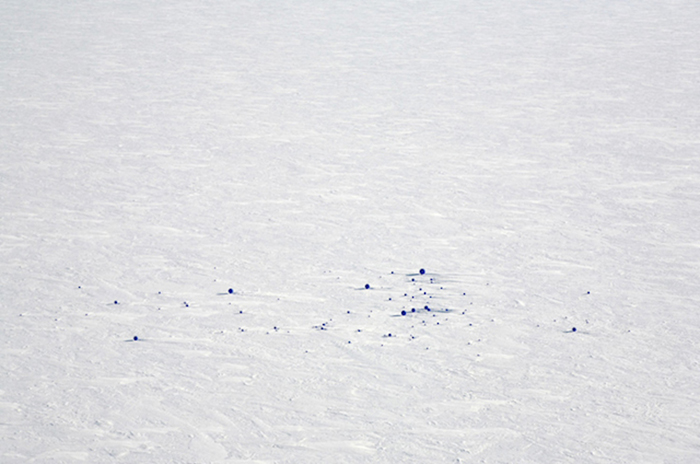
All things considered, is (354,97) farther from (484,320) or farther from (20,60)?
(484,320)

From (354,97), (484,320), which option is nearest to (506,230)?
(484,320)

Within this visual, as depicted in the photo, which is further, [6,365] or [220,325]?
[220,325]

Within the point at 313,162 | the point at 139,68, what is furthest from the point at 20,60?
the point at 313,162

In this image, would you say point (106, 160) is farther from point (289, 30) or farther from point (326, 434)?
point (289, 30)

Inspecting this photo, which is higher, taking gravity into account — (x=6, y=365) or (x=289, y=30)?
(x=6, y=365)

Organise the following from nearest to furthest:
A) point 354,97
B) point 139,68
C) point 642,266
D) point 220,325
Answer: point 220,325 < point 642,266 < point 354,97 < point 139,68

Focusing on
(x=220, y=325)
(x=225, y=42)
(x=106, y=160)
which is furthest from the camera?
(x=225, y=42)
